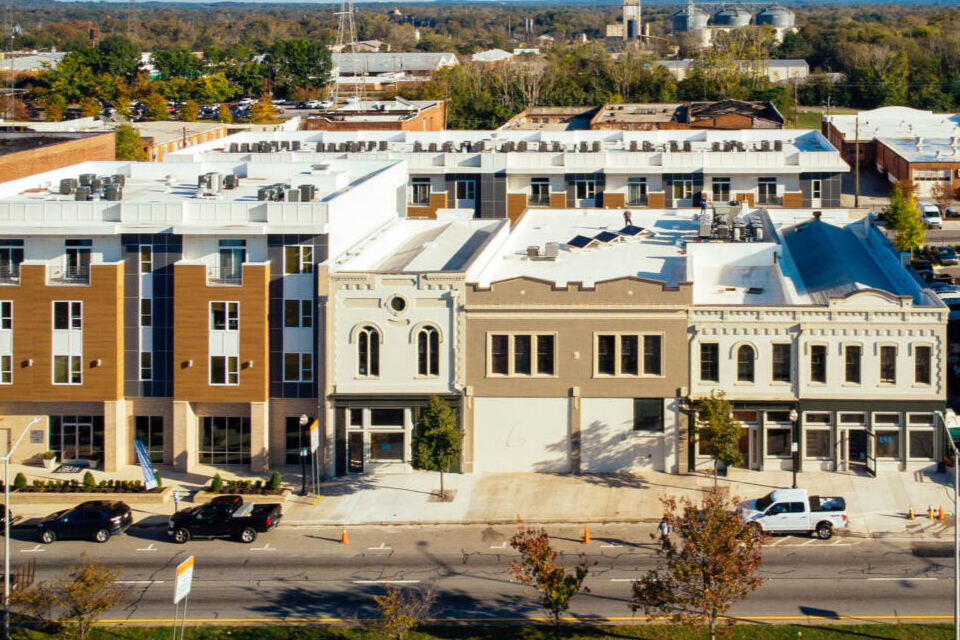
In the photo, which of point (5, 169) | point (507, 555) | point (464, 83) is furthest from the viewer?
point (464, 83)

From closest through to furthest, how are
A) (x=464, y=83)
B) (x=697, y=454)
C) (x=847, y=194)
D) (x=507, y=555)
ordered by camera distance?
(x=507, y=555) → (x=697, y=454) → (x=847, y=194) → (x=464, y=83)

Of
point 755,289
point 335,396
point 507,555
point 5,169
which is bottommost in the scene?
point 507,555

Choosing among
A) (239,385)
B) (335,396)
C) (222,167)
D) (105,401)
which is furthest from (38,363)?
(222,167)

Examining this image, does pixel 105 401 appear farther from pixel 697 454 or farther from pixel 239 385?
pixel 697 454

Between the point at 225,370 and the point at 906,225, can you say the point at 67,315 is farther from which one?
the point at 906,225

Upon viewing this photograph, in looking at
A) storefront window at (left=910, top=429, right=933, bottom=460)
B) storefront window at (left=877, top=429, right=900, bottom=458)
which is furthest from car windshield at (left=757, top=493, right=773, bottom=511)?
storefront window at (left=910, top=429, right=933, bottom=460)

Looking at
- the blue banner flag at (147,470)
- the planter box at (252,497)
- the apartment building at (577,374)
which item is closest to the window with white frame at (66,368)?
the blue banner flag at (147,470)
